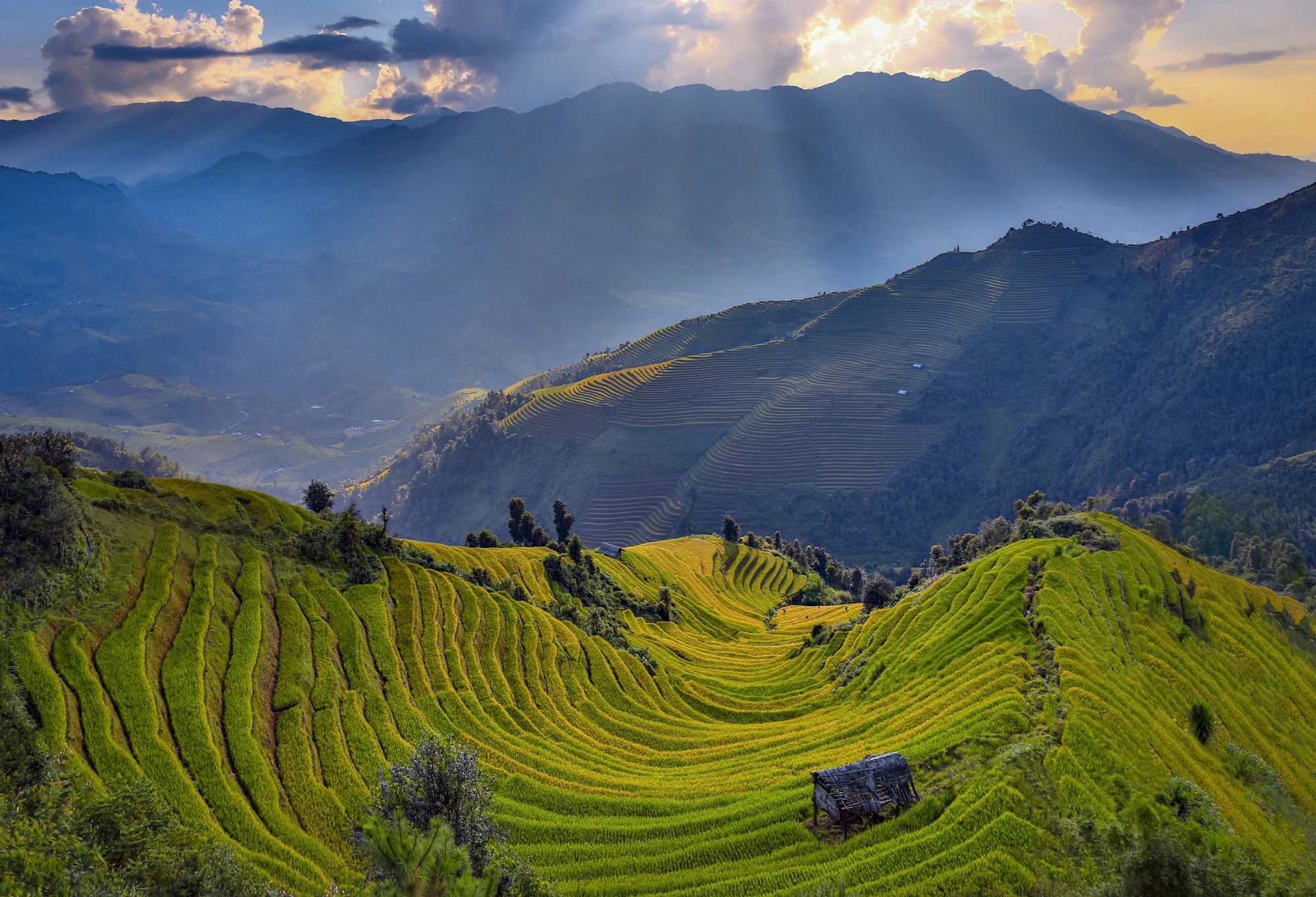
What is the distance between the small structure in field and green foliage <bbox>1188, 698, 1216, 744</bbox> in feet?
60.2

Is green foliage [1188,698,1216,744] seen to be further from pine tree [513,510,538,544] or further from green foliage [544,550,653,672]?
pine tree [513,510,538,544]

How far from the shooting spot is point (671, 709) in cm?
5097

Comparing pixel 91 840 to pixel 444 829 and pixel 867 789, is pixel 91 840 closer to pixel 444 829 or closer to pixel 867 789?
pixel 444 829

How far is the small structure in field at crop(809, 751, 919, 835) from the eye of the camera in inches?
1130

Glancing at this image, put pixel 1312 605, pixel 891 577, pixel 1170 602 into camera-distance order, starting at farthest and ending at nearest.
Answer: pixel 891 577 < pixel 1312 605 < pixel 1170 602

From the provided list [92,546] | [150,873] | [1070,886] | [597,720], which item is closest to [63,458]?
[92,546]

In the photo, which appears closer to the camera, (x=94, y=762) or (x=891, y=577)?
(x=94, y=762)

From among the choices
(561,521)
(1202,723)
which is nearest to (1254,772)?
(1202,723)

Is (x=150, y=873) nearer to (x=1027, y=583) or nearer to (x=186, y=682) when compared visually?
(x=186, y=682)

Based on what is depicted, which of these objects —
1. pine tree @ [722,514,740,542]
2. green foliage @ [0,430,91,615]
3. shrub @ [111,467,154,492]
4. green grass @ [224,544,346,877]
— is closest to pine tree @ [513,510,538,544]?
pine tree @ [722,514,740,542]

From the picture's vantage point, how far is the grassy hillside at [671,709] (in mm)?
27984

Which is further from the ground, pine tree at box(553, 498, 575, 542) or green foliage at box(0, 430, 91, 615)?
green foliage at box(0, 430, 91, 615)

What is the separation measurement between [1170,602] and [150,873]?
182ft

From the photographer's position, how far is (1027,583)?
158 feet
